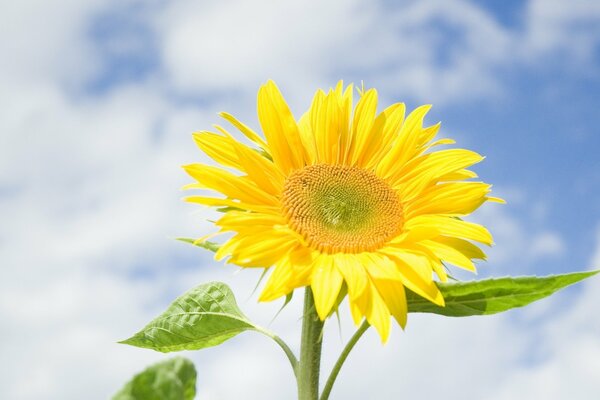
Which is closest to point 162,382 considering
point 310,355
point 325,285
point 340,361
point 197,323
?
point 325,285

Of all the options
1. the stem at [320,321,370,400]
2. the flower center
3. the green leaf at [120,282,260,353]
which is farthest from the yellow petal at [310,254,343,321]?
the green leaf at [120,282,260,353]

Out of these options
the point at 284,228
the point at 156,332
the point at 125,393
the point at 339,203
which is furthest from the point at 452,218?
the point at 125,393

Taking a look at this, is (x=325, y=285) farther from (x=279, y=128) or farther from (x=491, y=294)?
(x=279, y=128)

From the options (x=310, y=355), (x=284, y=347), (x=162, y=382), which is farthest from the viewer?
(x=284, y=347)

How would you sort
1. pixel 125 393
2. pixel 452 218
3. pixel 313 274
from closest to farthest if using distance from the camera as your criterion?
1. pixel 125 393
2. pixel 313 274
3. pixel 452 218

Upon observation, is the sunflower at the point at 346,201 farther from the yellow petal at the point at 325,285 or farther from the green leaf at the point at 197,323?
the green leaf at the point at 197,323

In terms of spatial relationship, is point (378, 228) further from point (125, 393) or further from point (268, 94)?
point (125, 393)
